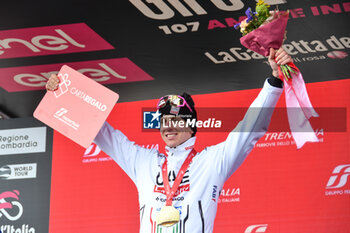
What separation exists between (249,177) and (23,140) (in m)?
2.51

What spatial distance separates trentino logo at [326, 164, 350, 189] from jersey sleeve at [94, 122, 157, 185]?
2.30 metres

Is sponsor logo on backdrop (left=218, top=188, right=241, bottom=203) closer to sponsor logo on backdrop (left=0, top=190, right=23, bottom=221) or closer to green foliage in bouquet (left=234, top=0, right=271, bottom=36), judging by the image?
sponsor logo on backdrop (left=0, top=190, right=23, bottom=221)

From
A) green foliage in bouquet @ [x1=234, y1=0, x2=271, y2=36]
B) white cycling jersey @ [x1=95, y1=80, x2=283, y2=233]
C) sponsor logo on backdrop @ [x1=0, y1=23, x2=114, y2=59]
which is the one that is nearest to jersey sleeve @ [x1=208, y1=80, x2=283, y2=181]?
white cycling jersey @ [x1=95, y1=80, x2=283, y2=233]

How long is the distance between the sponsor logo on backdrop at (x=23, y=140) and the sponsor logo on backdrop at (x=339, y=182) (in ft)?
9.72

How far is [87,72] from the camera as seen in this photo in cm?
581

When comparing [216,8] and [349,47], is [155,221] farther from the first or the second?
[349,47]

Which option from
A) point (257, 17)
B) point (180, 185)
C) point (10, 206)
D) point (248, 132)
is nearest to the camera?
point (257, 17)

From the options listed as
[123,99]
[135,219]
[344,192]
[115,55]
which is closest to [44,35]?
[115,55]

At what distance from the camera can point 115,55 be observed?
5.46 meters

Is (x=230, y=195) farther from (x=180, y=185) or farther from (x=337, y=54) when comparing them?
(x=180, y=185)

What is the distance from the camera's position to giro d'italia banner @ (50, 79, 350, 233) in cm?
521

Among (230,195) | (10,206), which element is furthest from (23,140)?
(230,195)

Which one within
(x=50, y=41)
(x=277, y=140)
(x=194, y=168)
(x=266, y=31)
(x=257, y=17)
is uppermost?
(x=50, y=41)

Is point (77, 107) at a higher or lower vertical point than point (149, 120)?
lower
